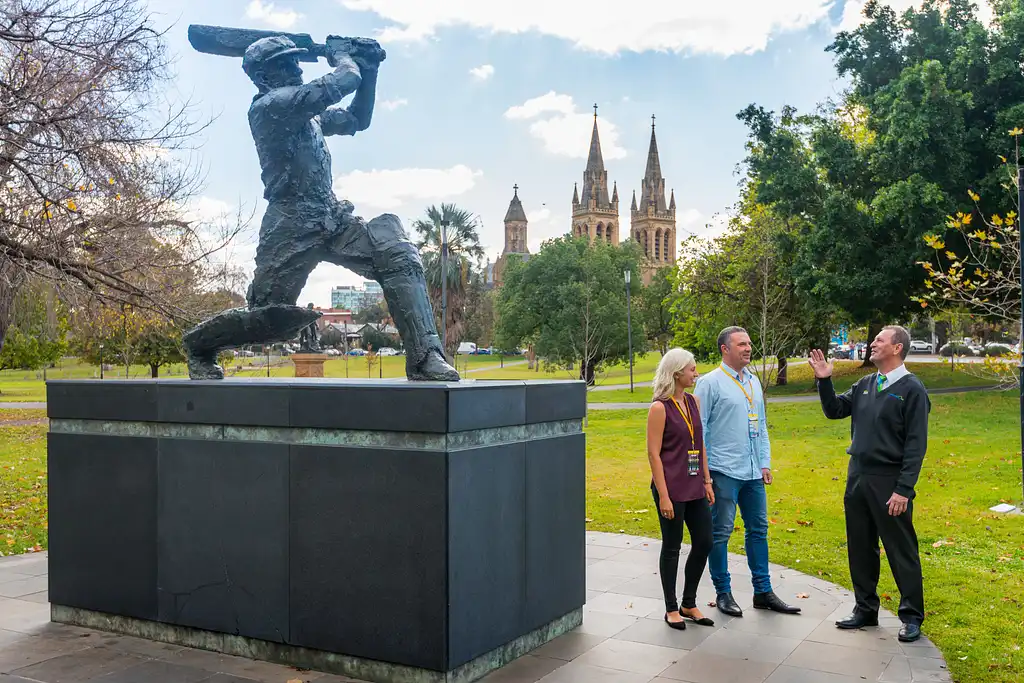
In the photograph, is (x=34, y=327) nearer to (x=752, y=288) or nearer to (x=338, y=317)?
(x=752, y=288)

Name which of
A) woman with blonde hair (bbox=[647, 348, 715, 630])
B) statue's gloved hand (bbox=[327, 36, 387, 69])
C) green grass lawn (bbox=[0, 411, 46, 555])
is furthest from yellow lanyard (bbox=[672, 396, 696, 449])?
green grass lawn (bbox=[0, 411, 46, 555])

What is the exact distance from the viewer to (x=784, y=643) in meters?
5.31

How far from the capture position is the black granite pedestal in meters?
4.53

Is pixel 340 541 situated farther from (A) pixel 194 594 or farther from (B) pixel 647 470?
(B) pixel 647 470

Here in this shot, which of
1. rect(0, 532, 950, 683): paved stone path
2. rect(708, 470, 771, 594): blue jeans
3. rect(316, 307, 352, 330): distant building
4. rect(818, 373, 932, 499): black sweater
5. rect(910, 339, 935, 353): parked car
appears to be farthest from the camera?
rect(910, 339, 935, 353): parked car

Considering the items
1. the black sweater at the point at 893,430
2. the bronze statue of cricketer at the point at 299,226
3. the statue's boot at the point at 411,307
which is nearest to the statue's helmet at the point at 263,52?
the bronze statue of cricketer at the point at 299,226

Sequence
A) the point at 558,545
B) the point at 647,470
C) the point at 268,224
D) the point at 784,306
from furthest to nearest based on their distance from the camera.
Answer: the point at 784,306 → the point at 647,470 → the point at 268,224 → the point at 558,545

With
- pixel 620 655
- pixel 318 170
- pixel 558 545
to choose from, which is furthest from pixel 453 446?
pixel 318 170

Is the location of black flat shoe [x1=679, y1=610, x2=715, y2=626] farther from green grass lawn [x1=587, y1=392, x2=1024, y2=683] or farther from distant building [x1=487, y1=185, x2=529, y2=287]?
distant building [x1=487, y1=185, x2=529, y2=287]

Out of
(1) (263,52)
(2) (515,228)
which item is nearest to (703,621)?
(1) (263,52)

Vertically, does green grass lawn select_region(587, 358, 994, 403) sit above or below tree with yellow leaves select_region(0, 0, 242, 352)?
below

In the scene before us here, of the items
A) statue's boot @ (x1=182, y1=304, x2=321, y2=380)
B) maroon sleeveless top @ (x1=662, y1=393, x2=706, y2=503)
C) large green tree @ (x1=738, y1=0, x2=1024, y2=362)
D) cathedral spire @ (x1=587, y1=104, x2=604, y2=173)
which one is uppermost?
cathedral spire @ (x1=587, y1=104, x2=604, y2=173)

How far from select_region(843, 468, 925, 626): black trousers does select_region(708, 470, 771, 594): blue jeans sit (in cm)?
56

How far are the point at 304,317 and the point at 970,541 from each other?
6734mm
